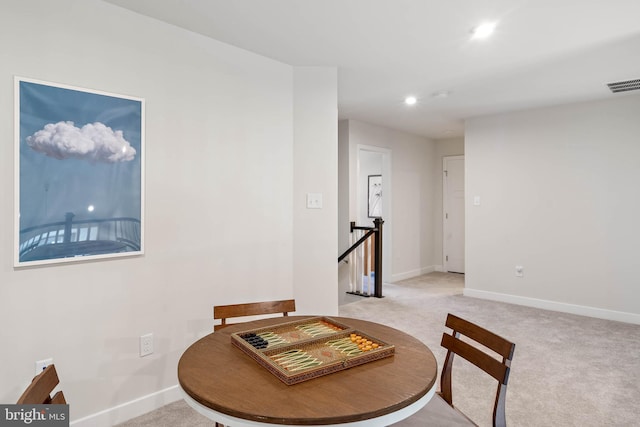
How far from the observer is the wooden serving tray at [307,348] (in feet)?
4.03

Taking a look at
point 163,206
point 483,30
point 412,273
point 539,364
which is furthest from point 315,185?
point 412,273

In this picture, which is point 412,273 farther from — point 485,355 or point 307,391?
point 307,391

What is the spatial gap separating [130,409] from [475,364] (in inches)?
77.5

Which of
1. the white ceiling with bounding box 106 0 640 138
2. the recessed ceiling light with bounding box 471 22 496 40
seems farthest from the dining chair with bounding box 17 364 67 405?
the recessed ceiling light with bounding box 471 22 496 40

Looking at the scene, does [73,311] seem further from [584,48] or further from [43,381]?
[584,48]

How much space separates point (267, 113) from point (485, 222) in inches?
139

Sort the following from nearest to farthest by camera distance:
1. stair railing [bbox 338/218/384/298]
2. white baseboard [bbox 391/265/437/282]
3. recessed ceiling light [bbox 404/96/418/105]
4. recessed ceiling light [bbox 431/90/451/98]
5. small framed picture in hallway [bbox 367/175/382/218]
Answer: recessed ceiling light [bbox 431/90/451/98], recessed ceiling light [bbox 404/96/418/105], stair railing [bbox 338/218/384/298], white baseboard [bbox 391/265/437/282], small framed picture in hallway [bbox 367/175/382/218]

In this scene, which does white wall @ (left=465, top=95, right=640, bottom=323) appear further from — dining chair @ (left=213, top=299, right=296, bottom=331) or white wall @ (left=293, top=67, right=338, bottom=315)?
dining chair @ (left=213, top=299, right=296, bottom=331)

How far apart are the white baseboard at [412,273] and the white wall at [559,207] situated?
1227 mm

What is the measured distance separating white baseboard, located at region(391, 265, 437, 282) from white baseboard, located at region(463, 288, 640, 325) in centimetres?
119

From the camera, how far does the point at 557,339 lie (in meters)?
3.52

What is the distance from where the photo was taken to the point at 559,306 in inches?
176

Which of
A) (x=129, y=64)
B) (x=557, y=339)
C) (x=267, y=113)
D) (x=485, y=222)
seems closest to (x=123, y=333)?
(x=129, y=64)

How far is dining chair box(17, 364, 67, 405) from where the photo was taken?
1.01 metres
